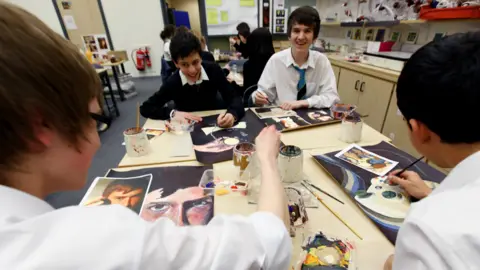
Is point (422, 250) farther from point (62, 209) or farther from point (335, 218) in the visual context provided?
point (62, 209)

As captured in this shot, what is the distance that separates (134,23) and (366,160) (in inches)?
213

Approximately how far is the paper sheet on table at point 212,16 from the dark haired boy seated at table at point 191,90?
10.8 ft

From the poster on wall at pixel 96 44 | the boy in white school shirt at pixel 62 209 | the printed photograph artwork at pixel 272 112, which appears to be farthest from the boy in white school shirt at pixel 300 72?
the poster on wall at pixel 96 44

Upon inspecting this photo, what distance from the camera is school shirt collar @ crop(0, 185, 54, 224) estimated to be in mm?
315

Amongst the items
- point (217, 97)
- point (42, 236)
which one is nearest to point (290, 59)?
point (217, 97)

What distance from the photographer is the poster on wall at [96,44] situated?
4.98 m

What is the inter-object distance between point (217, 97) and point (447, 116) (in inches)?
58.1

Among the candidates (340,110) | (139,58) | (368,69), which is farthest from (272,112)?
(139,58)

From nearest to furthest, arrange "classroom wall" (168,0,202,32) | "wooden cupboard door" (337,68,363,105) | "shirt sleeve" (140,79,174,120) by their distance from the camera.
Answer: "shirt sleeve" (140,79,174,120) → "wooden cupboard door" (337,68,363,105) → "classroom wall" (168,0,202,32)

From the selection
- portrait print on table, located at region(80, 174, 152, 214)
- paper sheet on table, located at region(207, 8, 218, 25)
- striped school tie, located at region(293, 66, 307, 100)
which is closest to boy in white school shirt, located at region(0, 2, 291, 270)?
portrait print on table, located at region(80, 174, 152, 214)

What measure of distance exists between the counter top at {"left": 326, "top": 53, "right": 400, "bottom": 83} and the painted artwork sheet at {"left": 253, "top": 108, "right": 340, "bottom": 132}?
1315mm

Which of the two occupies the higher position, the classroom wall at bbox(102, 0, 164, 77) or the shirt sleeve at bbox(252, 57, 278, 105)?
the classroom wall at bbox(102, 0, 164, 77)

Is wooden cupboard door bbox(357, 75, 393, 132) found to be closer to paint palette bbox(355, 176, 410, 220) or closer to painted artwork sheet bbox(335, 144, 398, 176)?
painted artwork sheet bbox(335, 144, 398, 176)

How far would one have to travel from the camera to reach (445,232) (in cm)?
40
